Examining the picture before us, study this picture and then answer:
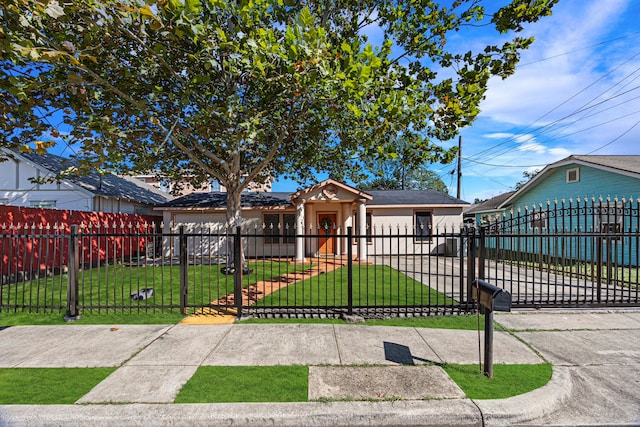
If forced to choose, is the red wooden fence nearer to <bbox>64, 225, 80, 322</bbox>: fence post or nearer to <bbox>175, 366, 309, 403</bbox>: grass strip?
<bbox>64, 225, 80, 322</bbox>: fence post

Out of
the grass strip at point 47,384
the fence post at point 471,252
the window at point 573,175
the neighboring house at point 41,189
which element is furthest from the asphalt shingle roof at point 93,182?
the window at point 573,175

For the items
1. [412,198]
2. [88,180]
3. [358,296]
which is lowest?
[358,296]

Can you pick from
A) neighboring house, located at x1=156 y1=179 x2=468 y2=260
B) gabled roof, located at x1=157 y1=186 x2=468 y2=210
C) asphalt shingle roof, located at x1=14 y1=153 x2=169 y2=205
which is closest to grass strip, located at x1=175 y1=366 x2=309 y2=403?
neighboring house, located at x1=156 y1=179 x2=468 y2=260

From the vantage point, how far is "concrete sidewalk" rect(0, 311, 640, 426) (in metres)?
3.04

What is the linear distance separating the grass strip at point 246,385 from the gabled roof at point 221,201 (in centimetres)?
1344

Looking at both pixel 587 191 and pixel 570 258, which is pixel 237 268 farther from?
pixel 587 191

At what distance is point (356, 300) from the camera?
295 inches

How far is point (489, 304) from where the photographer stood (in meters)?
3.66

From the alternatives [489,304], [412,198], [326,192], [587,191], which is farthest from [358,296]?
[587,191]

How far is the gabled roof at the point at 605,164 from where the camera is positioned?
525 inches

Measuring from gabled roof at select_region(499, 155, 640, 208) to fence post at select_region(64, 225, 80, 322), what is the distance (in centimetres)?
1903

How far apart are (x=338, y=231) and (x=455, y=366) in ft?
45.0

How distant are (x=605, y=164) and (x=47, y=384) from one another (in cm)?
1981

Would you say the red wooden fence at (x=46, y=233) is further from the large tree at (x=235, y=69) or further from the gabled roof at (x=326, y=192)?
the gabled roof at (x=326, y=192)
